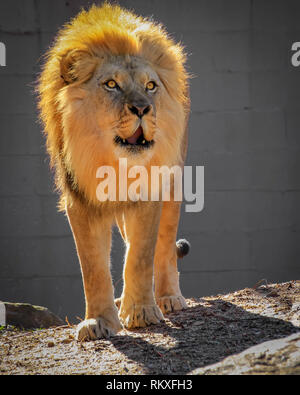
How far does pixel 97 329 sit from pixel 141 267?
1.29 ft

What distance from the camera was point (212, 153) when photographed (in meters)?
5.43

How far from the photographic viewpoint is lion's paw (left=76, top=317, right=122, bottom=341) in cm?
279

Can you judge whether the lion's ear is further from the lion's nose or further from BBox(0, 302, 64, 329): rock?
BBox(0, 302, 64, 329): rock

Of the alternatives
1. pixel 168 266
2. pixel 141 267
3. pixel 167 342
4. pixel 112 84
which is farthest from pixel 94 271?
pixel 112 84

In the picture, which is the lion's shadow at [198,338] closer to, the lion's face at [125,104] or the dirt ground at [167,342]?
the dirt ground at [167,342]

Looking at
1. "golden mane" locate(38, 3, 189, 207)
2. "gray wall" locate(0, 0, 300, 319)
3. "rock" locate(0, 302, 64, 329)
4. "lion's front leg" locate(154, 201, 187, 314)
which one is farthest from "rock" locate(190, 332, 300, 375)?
"gray wall" locate(0, 0, 300, 319)

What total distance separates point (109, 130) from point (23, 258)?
300cm

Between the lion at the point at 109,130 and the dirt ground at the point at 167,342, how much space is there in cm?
17

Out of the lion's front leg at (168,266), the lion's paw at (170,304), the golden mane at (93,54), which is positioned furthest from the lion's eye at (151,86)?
the lion's paw at (170,304)

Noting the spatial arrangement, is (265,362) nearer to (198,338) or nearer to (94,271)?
(198,338)

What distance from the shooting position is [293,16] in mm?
5453

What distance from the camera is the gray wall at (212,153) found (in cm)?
→ 536

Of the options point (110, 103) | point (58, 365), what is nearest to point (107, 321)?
point (58, 365)
